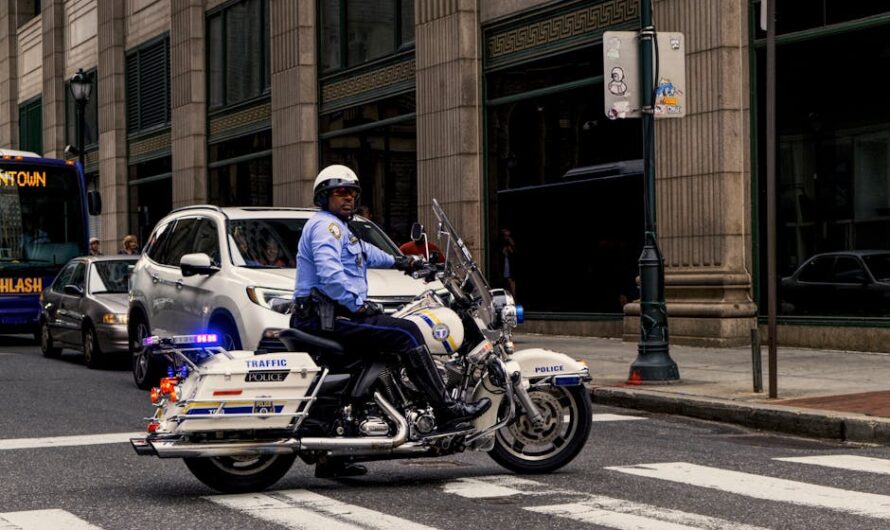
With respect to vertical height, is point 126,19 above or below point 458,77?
above

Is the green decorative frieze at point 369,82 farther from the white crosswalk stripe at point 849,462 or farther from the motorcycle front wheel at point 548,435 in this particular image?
the motorcycle front wheel at point 548,435

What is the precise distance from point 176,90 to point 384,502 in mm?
26640

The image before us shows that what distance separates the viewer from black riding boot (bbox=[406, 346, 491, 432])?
26.2ft

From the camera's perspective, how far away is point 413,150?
77.8 feet

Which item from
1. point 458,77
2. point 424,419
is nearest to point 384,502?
point 424,419

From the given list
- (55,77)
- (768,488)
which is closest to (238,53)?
(55,77)

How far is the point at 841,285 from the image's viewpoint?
1605 centimetres

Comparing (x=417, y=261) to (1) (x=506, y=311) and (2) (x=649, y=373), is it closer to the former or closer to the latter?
(1) (x=506, y=311)

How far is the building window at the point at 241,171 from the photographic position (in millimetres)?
29047

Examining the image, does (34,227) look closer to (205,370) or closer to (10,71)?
(205,370)

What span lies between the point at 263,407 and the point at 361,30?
18.3 meters

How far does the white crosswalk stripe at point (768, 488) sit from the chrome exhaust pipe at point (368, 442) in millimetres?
1638

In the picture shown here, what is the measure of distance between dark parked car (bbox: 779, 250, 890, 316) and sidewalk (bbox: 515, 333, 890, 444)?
0.52 m

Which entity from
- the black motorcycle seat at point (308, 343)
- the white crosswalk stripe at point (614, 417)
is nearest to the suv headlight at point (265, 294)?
the white crosswalk stripe at point (614, 417)
